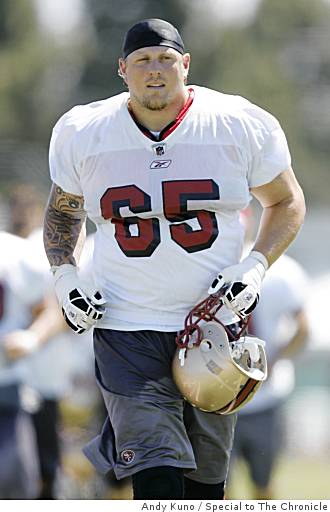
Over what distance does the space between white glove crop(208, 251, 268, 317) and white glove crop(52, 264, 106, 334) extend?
0.40 m

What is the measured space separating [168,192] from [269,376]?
10.8 ft

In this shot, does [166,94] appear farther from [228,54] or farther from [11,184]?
[228,54]

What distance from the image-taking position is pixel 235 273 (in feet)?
17.3

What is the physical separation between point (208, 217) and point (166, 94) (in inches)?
17.9

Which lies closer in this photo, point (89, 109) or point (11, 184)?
point (89, 109)

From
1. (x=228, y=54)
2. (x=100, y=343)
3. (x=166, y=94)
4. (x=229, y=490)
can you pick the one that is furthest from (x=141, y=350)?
(x=228, y=54)

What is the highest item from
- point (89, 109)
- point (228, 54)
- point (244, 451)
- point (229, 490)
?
point (89, 109)

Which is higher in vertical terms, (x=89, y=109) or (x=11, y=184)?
(x=89, y=109)

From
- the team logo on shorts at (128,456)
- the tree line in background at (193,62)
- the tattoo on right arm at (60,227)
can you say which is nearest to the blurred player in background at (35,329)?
the tattoo on right arm at (60,227)

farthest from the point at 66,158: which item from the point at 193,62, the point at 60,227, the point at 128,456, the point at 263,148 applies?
the point at 193,62

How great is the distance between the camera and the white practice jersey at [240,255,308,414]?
27.5 ft

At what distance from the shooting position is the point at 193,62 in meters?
35.8

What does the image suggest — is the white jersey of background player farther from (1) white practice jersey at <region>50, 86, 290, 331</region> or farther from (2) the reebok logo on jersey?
(2) the reebok logo on jersey

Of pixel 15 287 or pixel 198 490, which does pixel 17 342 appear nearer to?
pixel 15 287
